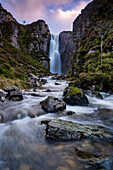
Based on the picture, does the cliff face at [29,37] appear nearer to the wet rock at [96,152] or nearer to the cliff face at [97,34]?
the cliff face at [97,34]

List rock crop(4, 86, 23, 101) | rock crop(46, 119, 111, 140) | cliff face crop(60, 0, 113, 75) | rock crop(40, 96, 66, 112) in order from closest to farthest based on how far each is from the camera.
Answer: rock crop(46, 119, 111, 140), rock crop(40, 96, 66, 112), rock crop(4, 86, 23, 101), cliff face crop(60, 0, 113, 75)

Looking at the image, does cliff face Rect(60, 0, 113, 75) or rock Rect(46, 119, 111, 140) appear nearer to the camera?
rock Rect(46, 119, 111, 140)

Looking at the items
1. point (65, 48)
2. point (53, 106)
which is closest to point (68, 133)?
point (53, 106)

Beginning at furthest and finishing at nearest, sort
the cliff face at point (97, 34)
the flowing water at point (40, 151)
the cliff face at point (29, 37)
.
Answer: the cliff face at point (29, 37)
the cliff face at point (97, 34)
the flowing water at point (40, 151)

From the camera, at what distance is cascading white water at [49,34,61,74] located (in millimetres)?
64238

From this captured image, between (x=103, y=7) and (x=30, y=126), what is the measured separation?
40403 mm

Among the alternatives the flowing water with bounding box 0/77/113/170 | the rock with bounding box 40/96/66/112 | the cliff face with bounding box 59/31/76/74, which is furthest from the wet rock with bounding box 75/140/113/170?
the cliff face with bounding box 59/31/76/74

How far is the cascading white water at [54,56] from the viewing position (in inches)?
2529

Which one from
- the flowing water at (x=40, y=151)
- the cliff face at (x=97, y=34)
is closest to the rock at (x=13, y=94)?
the flowing water at (x=40, y=151)

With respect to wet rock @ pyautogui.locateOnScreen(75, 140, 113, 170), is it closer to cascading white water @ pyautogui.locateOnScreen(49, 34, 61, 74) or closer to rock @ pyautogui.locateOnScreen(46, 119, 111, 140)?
rock @ pyautogui.locateOnScreen(46, 119, 111, 140)

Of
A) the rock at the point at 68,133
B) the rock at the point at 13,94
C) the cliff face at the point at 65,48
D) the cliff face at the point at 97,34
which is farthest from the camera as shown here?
the cliff face at the point at 65,48

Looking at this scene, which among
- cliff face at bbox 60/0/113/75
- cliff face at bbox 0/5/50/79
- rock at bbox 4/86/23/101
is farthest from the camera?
cliff face at bbox 0/5/50/79

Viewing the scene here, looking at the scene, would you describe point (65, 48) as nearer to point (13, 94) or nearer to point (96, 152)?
point (13, 94)

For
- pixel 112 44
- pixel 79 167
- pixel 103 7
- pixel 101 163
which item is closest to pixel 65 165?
pixel 79 167
